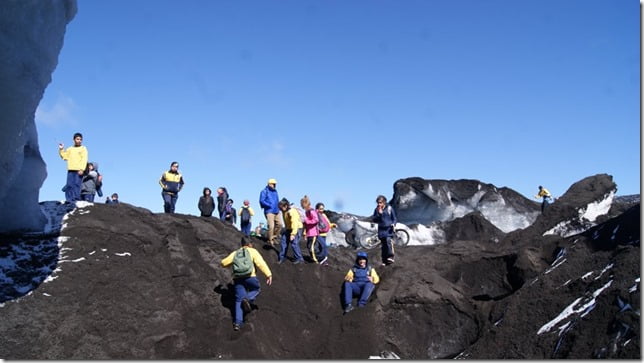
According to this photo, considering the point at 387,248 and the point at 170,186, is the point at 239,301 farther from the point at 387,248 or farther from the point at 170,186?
the point at 170,186

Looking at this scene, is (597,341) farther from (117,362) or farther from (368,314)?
(117,362)

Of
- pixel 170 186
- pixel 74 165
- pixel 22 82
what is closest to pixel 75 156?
pixel 74 165

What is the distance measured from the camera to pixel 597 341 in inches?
358

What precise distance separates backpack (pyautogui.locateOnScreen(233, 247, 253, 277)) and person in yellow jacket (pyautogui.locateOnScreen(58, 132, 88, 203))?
204 inches

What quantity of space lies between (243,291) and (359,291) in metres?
3.08

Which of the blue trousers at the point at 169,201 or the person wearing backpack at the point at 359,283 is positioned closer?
the person wearing backpack at the point at 359,283

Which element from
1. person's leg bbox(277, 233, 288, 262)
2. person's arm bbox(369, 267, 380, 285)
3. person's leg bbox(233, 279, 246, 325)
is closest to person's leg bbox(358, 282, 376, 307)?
person's arm bbox(369, 267, 380, 285)

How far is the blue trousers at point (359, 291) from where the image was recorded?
1297 centimetres

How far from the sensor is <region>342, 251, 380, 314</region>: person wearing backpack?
12992 mm

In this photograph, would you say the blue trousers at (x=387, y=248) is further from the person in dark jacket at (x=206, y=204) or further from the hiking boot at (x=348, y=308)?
the person in dark jacket at (x=206, y=204)

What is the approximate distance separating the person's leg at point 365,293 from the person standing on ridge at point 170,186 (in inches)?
245

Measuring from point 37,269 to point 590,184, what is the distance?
22148 millimetres

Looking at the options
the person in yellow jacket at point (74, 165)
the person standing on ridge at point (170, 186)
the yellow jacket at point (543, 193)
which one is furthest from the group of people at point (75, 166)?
the yellow jacket at point (543, 193)

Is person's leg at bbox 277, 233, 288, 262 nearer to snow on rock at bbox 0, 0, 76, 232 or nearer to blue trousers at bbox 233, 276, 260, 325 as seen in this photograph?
blue trousers at bbox 233, 276, 260, 325
